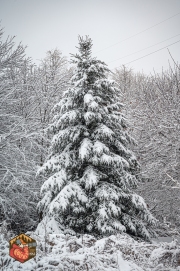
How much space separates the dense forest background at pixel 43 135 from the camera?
26.2ft

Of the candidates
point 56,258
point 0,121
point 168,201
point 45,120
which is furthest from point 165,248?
point 45,120

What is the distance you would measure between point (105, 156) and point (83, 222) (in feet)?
7.73

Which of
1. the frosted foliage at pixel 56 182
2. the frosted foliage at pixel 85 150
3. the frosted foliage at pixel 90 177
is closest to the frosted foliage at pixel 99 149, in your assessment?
the frosted foliage at pixel 85 150

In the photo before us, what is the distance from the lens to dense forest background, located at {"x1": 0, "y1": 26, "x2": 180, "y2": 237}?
8000mm

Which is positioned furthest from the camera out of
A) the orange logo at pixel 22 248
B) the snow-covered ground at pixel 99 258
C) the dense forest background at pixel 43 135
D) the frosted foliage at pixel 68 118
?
the dense forest background at pixel 43 135

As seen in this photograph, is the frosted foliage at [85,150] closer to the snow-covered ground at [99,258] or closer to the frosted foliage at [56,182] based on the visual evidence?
the frosted foliage at [56,182]

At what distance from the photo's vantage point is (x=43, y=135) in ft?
37.8

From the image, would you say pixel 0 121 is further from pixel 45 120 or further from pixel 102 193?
pixel 102 193

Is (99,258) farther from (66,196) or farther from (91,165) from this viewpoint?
(91,165)

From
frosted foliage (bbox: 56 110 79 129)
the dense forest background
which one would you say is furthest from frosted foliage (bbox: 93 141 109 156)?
the dense forest background

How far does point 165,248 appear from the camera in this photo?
3.89 meters

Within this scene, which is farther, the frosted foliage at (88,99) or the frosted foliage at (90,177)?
the frosted foliage at (88,99)

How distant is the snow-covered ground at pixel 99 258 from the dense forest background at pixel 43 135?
9.10ft

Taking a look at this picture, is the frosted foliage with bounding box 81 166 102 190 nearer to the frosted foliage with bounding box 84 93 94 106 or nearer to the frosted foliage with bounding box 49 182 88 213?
the frosted foliage with bounding box 49 182 88 213
